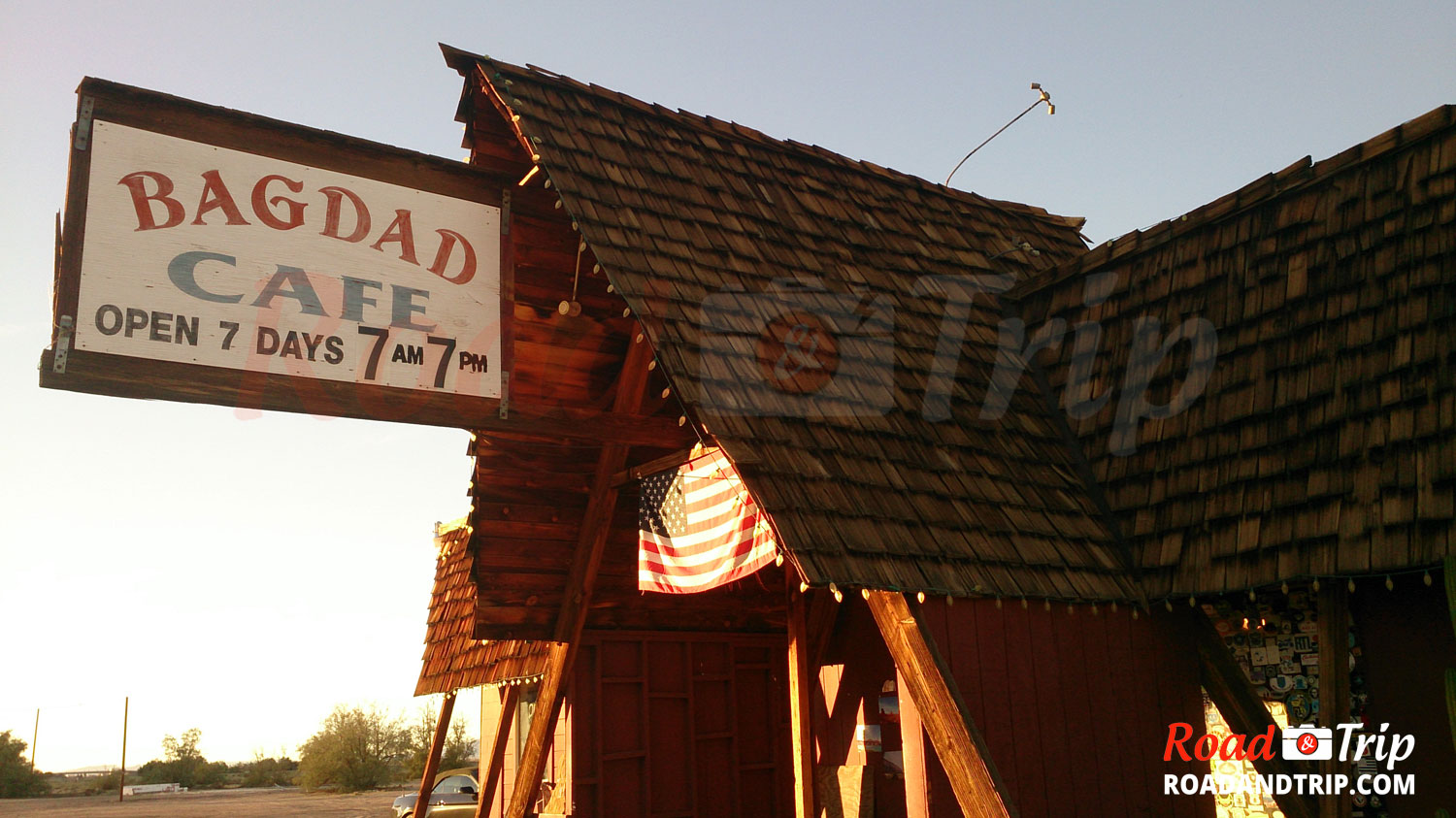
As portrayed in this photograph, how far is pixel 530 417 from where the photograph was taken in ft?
24.6

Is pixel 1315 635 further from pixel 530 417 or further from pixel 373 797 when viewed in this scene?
pixel 373 797

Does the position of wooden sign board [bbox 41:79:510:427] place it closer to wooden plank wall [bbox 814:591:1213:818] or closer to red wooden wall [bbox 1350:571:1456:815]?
wooden plank wall [bbox 814:591:1213:818]

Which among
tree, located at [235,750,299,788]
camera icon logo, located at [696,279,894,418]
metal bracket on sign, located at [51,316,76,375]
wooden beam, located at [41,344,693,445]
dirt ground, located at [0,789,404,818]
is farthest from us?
tree, located at [235,750,299,788]

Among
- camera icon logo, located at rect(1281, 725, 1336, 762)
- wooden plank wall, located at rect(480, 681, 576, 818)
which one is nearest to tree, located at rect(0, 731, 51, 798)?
wooden plank wall, located at rect(480, 681, 576, 818)

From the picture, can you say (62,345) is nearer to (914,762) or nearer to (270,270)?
(270,270)

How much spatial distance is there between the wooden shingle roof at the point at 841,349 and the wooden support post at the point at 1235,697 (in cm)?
66

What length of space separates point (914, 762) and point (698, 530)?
93.7 inches

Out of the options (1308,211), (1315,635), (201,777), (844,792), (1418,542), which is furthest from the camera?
(201,777)

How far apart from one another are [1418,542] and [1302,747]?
5.15 feet

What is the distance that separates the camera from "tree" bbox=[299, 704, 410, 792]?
1703 inches

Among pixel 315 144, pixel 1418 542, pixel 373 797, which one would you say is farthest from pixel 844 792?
pixel 373 797

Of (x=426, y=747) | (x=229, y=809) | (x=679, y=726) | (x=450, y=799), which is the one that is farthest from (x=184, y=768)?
(x=679, y=726)

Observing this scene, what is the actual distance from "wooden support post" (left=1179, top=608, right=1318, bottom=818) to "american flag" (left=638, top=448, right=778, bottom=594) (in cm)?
299

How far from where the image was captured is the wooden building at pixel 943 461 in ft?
21.0
